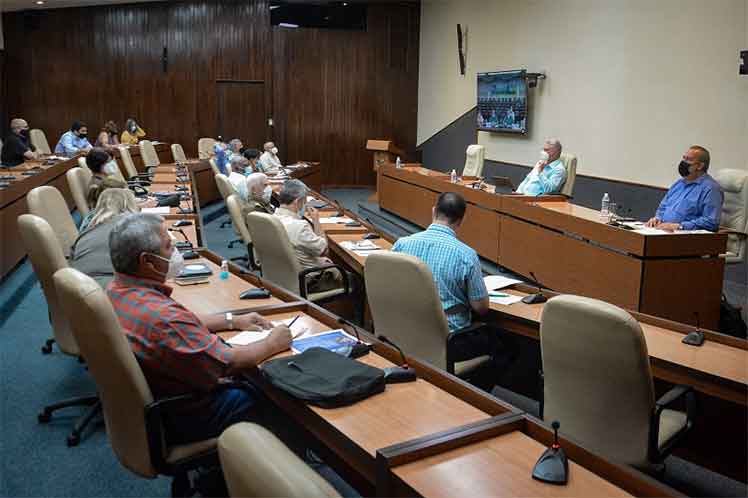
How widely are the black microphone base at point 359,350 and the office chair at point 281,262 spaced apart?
1888 mm

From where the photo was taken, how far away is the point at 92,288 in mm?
1898

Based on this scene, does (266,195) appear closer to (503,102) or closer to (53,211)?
(53,211)

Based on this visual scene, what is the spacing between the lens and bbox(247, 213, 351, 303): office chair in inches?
164

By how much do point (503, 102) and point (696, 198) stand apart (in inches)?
209

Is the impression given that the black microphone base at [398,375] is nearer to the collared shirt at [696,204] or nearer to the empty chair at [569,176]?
the collared shirt at [696,204]

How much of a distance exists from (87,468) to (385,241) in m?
2.60

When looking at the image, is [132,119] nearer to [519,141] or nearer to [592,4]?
[519,141]

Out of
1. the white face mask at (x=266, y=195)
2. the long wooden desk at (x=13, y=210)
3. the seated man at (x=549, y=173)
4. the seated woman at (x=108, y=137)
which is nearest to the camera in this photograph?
A: the long wooden desk at (x=13, y=210)

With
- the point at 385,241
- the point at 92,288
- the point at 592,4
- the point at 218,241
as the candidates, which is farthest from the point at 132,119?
the point at 92,288

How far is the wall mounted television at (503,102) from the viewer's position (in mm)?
9750

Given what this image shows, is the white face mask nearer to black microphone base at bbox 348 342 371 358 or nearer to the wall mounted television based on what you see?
black microphone base at bbox 348 342 371 358

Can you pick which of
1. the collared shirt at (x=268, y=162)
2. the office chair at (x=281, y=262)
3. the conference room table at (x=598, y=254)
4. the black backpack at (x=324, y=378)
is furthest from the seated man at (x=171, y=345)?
the collared shirt at (x=268, y=162)

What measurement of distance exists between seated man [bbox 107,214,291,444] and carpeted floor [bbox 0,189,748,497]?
723 mm

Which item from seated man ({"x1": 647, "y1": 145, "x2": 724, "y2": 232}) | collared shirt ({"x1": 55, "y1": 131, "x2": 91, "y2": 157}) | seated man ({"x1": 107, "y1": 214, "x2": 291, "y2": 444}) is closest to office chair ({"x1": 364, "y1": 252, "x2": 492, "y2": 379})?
seated man ({"x1": 107, "y1": 214, "x2": 291, "y2": 444})
